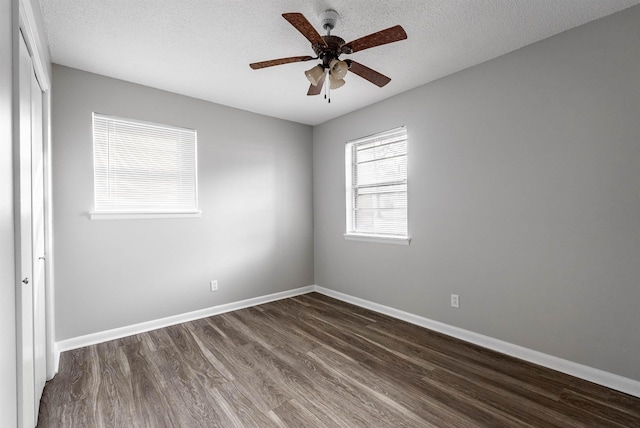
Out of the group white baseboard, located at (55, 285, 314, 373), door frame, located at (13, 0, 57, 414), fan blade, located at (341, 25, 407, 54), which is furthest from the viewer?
white baseboard, located at (55, 285, 314, 373)

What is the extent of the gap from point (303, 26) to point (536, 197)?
2.19 meters

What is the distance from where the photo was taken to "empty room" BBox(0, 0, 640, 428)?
192 cm

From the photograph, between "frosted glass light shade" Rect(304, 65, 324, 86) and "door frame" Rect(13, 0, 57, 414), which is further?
"frosted glass light shade" Rect(304, 65, 324, 86)

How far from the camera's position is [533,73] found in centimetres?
246

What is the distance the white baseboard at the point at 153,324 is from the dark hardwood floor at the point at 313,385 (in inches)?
3.3

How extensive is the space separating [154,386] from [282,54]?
9.11 ft

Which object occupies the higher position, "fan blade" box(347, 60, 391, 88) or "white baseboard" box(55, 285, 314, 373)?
"fan blade" box(347, 60, 391, 88)

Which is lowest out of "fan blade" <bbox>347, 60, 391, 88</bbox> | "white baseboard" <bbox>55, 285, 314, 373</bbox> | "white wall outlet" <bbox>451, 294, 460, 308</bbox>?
"white baseboard" <bbox>55, 285, 314, 373</bbox>

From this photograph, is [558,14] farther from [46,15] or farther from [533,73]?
[46,15]

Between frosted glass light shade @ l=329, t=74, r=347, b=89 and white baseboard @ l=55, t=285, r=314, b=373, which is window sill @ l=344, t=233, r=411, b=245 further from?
frosted glass light shade @ l=329, t=74, r=347, b=89

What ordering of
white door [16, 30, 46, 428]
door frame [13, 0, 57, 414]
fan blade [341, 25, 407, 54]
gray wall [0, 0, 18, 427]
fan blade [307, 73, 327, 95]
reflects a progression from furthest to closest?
fan blade [307, 73, 327, 95]
fan blade [341, 25, 407, 54]
door frame [13, 0, 57, 414]
white door [16, 30, 46, 428]
gray wall [0, 0, 18, 427]

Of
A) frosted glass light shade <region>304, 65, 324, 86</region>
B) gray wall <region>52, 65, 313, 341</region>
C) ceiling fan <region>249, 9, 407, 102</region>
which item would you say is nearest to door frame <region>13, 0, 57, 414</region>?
gray wall <region>52, 65, 313, 341</region>

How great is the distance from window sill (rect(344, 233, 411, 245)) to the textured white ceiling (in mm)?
1677

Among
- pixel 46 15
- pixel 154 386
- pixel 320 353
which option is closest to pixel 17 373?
pixel 154 386
